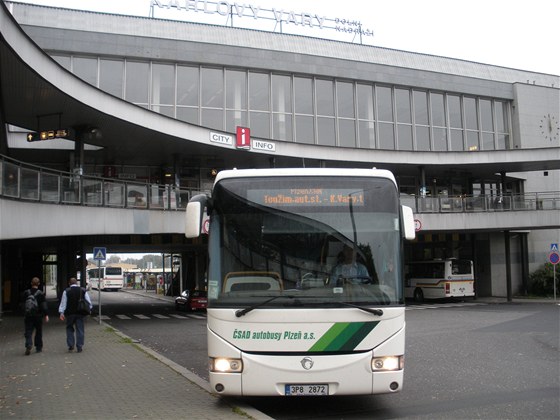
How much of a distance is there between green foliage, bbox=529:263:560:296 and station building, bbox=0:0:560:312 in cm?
111

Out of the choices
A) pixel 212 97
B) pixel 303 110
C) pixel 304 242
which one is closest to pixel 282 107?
pixel 303 110

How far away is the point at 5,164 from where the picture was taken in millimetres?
13977

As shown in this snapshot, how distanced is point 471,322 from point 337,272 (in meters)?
15.7

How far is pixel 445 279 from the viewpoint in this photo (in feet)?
115

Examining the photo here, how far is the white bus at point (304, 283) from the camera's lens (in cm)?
681

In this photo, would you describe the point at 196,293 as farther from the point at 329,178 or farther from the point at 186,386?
the point at 329,178

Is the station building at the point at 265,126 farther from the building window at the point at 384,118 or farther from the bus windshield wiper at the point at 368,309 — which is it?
the bus windshield wiper at the point at 368,309

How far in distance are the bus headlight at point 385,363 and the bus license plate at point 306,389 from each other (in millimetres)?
657

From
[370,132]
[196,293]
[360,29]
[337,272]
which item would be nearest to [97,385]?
[337,272]

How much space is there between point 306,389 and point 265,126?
29.2 metres

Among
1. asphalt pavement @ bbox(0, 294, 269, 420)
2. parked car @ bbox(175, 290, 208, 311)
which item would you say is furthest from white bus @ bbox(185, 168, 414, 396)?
parked car @ bbox(175, 290, 208, 311)

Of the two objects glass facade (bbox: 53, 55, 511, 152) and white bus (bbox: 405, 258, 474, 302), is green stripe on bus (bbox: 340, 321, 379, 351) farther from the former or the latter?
white bus (bbox: 405, 258, 474, 302)

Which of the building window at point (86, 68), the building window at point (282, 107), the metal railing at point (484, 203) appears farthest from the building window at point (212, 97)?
the metal railing at point (484, 203)

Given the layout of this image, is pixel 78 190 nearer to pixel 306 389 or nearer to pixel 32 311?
pixel 32 311
